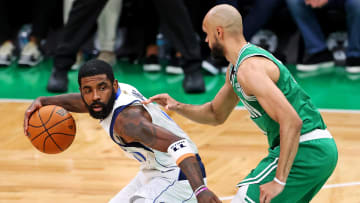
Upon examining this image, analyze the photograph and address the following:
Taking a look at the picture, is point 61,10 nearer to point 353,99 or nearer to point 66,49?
point 66,49

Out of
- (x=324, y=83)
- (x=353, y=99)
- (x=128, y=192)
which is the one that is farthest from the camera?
(x=324, y=83)

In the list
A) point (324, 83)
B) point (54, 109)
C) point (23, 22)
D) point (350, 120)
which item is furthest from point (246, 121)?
point (23, 22)

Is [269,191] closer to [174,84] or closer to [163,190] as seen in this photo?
[163,190]

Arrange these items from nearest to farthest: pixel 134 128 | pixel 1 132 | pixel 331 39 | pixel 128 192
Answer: pixel 134 128, pixel 128 192, pixel 1 132, pixel 331 39

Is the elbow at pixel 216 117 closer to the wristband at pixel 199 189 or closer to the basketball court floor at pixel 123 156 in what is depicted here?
the basketball court floor at pixel 123 156

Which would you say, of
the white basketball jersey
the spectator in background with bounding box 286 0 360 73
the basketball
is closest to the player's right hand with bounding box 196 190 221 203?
the white basketball jersey

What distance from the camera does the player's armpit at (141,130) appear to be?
10.9 feet

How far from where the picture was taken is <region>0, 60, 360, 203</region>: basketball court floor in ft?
15.6

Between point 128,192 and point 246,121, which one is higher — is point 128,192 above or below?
above

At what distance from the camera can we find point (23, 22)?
925 cm

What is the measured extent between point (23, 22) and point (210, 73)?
3.06 metres

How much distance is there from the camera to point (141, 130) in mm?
3402

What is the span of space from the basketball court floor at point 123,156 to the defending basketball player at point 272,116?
123 centimetres

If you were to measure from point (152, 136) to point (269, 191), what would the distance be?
0.66m
